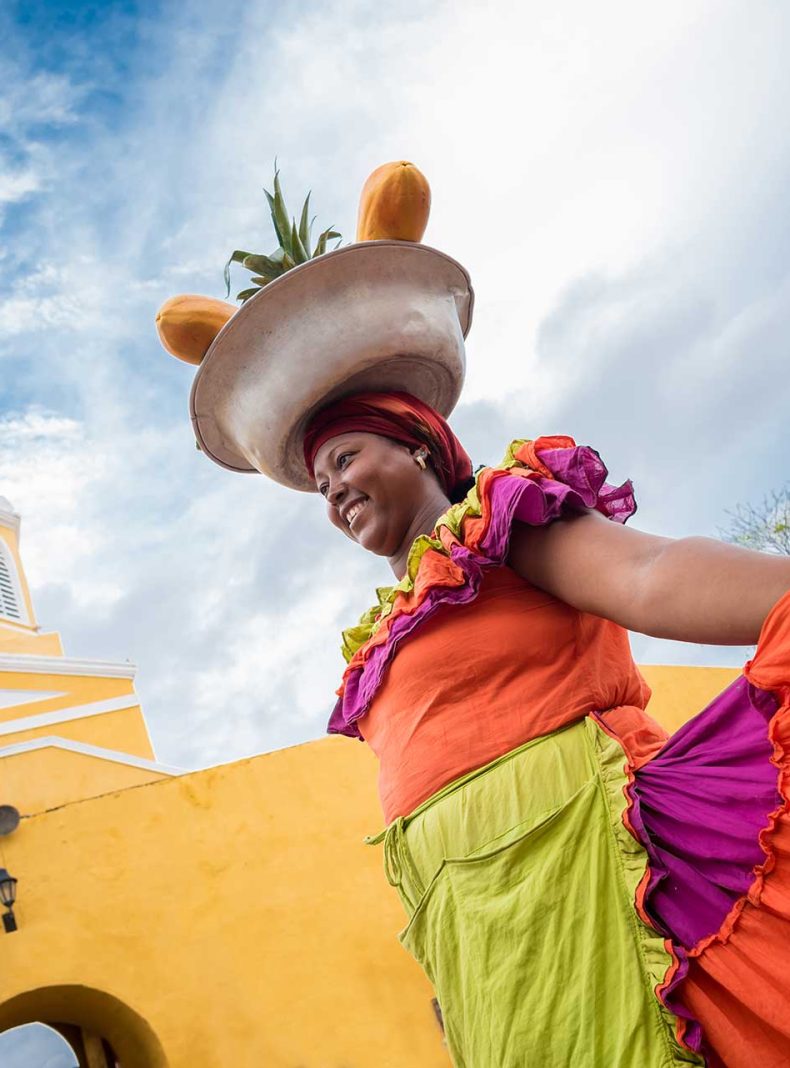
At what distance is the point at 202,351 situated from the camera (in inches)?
78.1

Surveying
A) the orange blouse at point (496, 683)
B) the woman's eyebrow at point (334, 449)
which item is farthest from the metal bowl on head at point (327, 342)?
the orange blouse at point (496, 683)

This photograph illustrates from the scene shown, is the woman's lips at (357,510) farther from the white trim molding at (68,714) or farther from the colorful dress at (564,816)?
the white trim molding at (68,714)

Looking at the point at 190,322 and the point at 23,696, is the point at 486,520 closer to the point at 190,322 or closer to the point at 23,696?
the point at 190,322

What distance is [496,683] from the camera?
141cm

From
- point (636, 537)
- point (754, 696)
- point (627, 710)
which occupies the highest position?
point (636, 537)

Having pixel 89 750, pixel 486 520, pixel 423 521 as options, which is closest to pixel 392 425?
pixel 423 521

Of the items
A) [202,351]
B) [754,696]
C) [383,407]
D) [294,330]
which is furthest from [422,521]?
[754,696]

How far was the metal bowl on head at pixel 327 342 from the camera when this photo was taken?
1.82m

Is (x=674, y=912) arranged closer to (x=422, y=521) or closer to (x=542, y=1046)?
(x=542, y=1046)

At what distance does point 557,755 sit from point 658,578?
36 cm

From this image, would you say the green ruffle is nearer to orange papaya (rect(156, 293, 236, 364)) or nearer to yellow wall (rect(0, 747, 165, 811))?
orange papaya (rect(156, 293, 236, 364))

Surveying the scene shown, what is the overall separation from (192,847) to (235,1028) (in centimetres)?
104

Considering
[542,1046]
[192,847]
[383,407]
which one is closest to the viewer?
[542,1046]

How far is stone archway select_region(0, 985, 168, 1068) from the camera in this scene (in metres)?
4.52
